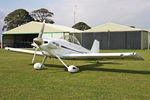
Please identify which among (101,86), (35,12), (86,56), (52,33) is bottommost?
(101,86)

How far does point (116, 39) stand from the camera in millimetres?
34781

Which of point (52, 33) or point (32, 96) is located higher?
point (52, 33)

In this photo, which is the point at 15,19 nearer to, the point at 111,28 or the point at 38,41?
the point at 111,28

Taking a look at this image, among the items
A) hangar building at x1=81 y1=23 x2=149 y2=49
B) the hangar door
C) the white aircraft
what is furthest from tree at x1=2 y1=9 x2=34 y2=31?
the white aircraft

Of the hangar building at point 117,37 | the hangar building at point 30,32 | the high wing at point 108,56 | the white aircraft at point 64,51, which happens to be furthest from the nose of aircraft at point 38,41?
the hangar building at point 117,37

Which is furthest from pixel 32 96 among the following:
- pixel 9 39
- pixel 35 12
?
pixel 35 12

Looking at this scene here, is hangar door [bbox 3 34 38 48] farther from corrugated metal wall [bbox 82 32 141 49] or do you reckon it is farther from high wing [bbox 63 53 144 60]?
high wing [bbox 63 53 144 60]

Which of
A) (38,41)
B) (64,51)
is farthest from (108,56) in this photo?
(38,41)

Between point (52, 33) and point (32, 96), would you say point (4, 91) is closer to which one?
point (32, 96)

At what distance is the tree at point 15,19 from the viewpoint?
5825cm

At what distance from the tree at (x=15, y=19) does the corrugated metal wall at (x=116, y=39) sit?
29351 millimetres

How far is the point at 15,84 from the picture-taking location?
17.9 feet

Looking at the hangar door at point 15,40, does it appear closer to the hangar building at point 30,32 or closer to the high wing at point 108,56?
the hangar building at point 30,32

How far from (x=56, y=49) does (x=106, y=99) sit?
449cm
